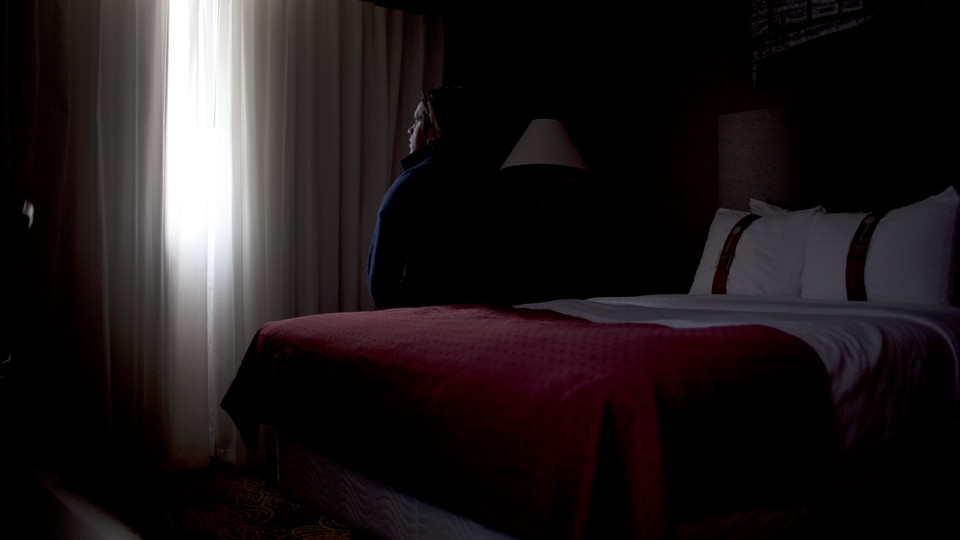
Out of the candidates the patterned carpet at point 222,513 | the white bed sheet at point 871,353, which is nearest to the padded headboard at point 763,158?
the white bed sheet at point 871,353

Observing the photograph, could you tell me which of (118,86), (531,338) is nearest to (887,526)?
(531,338)

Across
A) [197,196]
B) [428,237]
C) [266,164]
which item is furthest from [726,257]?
[197,196]

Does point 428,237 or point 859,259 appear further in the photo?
point 428,237

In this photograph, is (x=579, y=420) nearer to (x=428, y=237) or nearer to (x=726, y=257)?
(x=428, y=237)

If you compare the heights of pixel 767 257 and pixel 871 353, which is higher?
pixel 767 257

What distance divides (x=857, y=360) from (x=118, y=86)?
282cm

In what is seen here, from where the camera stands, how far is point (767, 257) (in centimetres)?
272

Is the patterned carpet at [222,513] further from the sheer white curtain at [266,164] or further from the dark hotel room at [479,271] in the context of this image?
the sheer white curtain at [266,164]

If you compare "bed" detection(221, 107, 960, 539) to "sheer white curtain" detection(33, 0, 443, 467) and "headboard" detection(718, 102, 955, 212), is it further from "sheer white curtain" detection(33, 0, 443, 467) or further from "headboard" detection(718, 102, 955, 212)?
"sheer white curtain" detection(33, 0, 443, 467)

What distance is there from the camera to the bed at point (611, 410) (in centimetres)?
107

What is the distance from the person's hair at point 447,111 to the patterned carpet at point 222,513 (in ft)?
5.15

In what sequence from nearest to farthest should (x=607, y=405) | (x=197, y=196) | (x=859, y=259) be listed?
(x=607, y=405) → (x=859, y=259) → (x=197, y=196)

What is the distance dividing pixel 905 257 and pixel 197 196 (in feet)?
9.29

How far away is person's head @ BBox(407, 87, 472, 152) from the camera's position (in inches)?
111
